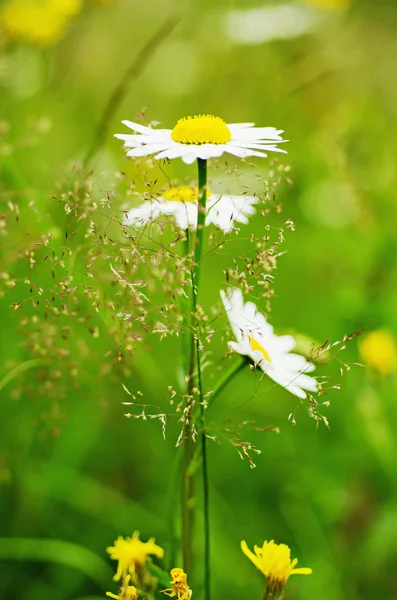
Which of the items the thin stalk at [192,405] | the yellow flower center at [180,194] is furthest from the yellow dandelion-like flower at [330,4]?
the thin stalk at [192,405]

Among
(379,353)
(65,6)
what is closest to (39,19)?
(65,6)

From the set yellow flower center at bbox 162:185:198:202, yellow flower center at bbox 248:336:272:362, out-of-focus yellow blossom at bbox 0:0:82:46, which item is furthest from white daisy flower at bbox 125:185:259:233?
out-of-focus yellow blossom at bbox 0:0:82:46

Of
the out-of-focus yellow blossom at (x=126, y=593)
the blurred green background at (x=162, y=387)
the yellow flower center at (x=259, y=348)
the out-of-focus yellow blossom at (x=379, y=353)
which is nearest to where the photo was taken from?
the out-of-focus yellow blossom at (x=126, y=593)

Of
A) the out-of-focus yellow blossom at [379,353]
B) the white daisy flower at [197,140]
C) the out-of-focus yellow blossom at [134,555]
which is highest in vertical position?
the out-of-focus yellow blossom at [379,353]

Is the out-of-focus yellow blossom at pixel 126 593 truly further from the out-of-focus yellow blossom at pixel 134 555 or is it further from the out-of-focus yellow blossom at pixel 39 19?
the out-of-focus yellow blossom at pixel 39 19

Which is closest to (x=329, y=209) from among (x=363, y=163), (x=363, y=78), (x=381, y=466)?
(x=363, y=163)

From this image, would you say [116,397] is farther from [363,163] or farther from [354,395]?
[363,163]

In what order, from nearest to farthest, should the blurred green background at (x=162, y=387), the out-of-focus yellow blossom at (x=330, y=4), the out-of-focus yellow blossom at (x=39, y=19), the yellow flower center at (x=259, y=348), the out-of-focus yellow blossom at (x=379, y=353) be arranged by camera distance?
the yellow flower center at (x=259, y=348) < the blurred green background at (x=162, y=387) < the out-of-focus yellow blossom at (x=379, y=353) < the out-of-focus yellow blossom at (x=39, y=19) < the out-of-focus yellow blossom at (x=330, y=4)

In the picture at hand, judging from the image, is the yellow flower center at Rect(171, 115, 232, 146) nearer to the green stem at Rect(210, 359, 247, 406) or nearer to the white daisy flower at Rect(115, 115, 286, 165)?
the white daisy flower at Rect(115, 115, 286, 165)
